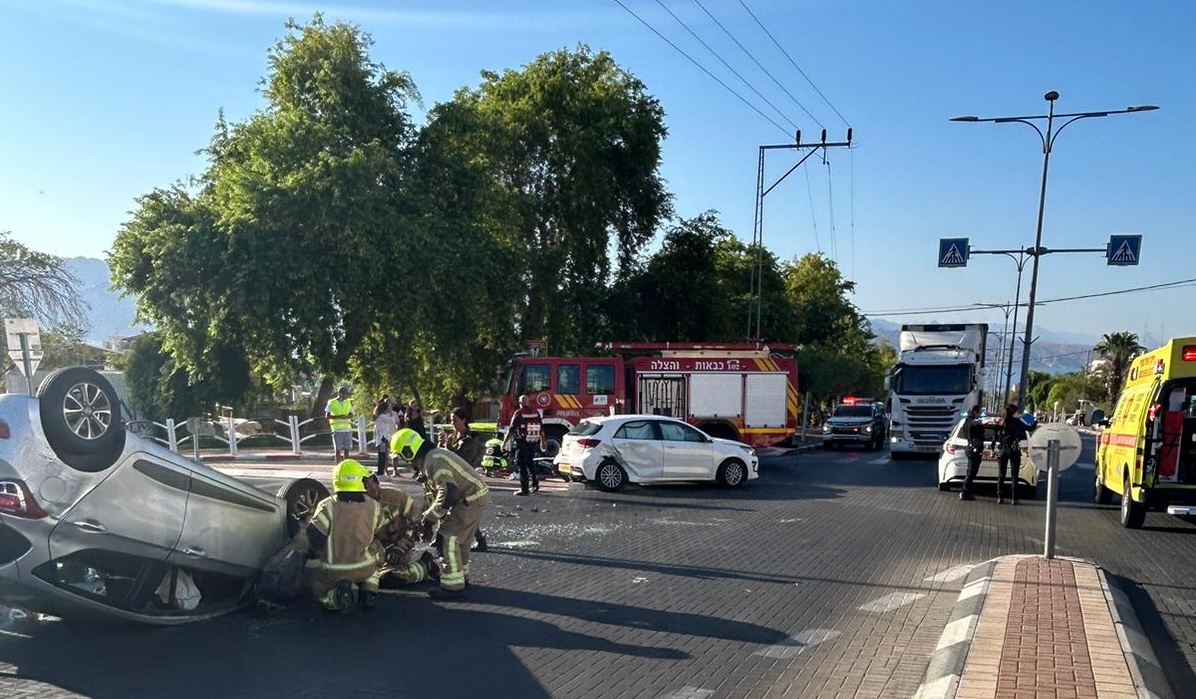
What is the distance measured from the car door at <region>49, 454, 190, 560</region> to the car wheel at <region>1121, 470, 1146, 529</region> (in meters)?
12.0

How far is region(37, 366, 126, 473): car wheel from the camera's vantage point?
6.35m

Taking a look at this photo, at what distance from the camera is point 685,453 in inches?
712

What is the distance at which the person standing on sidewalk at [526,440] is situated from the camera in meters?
16.3

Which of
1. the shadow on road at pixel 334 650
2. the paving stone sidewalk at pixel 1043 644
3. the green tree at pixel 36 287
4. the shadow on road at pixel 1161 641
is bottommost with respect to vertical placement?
the shadow on road at pixel 334 650

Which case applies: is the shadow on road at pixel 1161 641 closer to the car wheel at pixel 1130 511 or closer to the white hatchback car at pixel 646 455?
the car wheel at pixel 1130 511

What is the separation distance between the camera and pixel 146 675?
6141mm

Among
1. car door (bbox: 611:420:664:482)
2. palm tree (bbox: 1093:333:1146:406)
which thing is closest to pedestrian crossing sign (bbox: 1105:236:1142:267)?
car door (bbox: 611:420:664:482)

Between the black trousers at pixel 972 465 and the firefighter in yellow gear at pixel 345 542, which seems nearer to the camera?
the firefighter in yellow gear at pixel 345 542

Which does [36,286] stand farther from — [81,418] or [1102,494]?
[1102,494]

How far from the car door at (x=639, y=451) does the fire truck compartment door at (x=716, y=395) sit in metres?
6.22

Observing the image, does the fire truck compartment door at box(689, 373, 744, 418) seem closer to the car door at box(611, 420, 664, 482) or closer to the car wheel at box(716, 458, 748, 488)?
the car wheel at box(716, 458, 748, 488)

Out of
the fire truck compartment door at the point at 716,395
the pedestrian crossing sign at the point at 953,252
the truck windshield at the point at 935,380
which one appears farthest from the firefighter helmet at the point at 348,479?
the pedestrian crossing sign at the point at 953,252

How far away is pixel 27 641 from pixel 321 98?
949 inches

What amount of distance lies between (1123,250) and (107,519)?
29.8 meters
